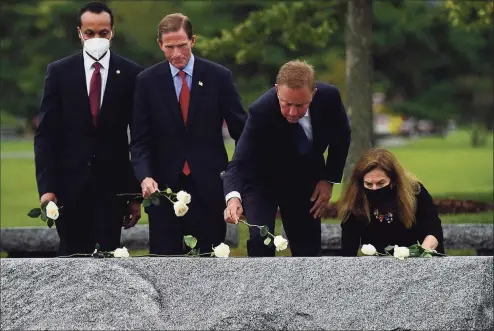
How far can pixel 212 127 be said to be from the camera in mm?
7125

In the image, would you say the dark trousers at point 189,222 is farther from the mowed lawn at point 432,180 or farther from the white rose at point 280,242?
the mowed lawn at point 432,180

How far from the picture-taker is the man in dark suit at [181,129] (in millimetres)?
7047

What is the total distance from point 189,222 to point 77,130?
0.89 m

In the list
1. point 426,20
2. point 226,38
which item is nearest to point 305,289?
point 226,38

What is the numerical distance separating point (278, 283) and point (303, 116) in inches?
53.5

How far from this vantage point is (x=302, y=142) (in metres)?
6.82

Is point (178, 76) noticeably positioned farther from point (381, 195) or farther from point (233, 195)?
point (381, 195)

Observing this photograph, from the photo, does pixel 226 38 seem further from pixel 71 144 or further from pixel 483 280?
pixel 483 280

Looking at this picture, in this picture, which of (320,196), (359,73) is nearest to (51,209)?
(320,196)

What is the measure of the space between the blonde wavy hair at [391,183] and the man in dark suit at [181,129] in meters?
0.93

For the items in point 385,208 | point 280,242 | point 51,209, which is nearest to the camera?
point 280,242

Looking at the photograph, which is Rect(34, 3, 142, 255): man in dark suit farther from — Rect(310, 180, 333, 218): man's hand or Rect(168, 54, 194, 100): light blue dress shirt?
Rect(310, 180, 333, 218): man's hand

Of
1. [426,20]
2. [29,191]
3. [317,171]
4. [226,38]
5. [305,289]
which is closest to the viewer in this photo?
[305,289]

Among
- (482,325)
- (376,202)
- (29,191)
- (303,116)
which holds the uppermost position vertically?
(303,116)
